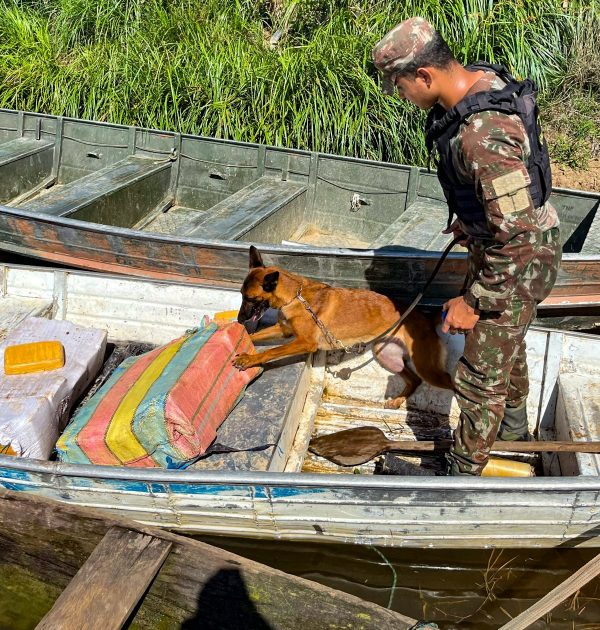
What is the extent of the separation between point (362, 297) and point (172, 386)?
1623 millimetres

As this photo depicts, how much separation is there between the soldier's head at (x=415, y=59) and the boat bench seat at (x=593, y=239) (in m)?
2.90

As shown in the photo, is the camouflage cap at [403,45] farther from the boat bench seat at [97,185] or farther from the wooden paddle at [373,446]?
the boat bench seat at [97,185]

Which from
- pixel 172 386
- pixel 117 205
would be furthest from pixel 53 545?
pixel 117 205

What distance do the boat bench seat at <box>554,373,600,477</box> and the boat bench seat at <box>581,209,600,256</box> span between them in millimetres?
1360

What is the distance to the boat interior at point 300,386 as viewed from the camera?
14.7 feet

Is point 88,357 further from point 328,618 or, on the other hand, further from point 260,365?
point 328,618

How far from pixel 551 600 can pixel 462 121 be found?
223 cm

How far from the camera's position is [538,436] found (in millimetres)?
5082

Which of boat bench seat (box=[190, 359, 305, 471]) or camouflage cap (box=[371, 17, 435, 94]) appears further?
boat bench seat (box=[190, 359, 305, 471])

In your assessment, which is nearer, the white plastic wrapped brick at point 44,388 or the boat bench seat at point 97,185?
the white plastic wrapped brick at point 44,388

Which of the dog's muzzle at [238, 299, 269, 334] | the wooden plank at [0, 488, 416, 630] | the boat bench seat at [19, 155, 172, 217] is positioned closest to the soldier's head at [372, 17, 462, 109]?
the dog's muzzle at [238, 299, 269, 334]

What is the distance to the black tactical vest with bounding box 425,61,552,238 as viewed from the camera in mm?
3305

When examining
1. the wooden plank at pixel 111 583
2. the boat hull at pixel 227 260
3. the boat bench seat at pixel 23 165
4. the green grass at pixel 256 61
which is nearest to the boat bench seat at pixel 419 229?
the boat hull at pixel 227 260

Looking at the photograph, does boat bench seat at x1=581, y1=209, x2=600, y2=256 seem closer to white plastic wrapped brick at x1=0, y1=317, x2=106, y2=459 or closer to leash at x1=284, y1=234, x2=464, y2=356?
leash at x1=284, y1=234, x2=464, y2=356
